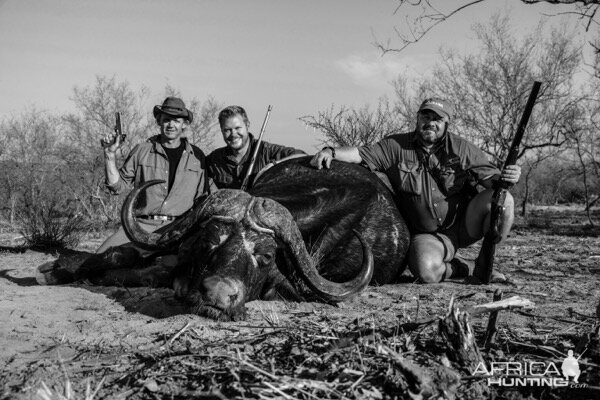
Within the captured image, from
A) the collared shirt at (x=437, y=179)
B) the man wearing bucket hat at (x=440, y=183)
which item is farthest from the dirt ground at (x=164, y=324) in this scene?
the collared shirt at (x=437, y=179)

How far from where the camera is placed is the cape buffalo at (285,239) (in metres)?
3.38

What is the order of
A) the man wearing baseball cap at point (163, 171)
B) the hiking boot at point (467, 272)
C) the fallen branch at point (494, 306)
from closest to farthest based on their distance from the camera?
the fallen branch at point (494, 306), the hiking boot at point (467, 272), the man wearing baseball cap at point (163, 171)

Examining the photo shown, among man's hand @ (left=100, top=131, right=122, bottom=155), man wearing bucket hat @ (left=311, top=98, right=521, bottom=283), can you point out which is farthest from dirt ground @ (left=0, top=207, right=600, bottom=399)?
man's hand @ (left=100, top=131, right=122, bottom=155)

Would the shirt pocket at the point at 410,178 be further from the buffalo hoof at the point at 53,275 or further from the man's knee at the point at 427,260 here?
the buffalo hoof at the point at 53,275

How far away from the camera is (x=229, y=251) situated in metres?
3.45

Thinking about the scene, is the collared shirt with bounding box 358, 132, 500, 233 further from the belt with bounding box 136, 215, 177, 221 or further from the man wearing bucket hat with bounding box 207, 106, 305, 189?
the belt with bounding box 136, 215, 177, 221

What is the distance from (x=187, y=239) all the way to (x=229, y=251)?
0.54m

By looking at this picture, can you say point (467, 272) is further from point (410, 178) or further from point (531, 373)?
point (531, 373)

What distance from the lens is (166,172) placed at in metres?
5.78

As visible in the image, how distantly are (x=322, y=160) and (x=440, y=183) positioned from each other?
117 cm

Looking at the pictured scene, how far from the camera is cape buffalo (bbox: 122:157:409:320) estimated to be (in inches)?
133

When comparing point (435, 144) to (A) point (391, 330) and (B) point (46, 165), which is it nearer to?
(A) point (391, 330)

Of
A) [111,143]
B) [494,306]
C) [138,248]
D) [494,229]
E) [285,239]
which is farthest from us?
[111,143]

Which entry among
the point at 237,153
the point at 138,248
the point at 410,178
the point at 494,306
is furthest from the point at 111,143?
the point at 494,306
